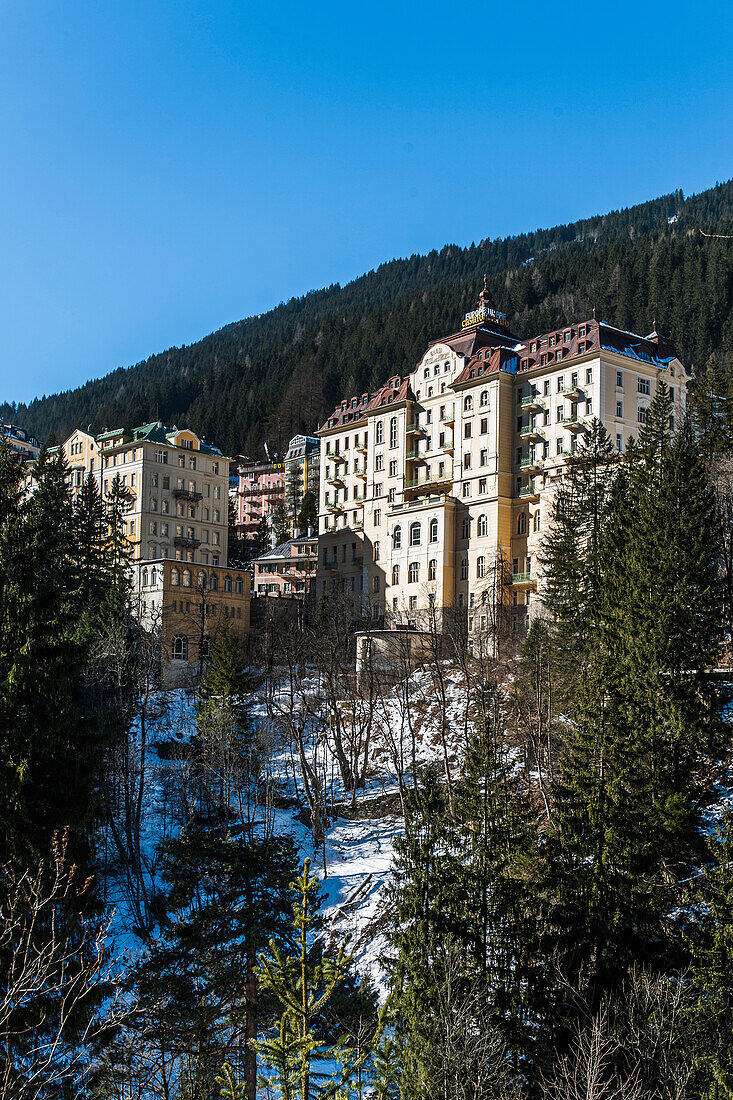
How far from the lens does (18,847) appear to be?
25.6m

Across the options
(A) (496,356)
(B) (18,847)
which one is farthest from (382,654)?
(B) (18,847)

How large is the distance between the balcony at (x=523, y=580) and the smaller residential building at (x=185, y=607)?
2219 cm

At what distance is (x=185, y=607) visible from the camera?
263ft

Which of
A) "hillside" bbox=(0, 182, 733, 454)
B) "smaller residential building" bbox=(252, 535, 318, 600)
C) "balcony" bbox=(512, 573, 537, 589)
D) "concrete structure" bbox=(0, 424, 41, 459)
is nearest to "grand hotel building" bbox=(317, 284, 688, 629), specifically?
"balcony" bbox=(512, 573, 537, 589)

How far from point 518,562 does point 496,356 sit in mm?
18424

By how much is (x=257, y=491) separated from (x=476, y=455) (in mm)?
81238

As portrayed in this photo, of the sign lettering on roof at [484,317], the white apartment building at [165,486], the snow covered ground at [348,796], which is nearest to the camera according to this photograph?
the snow covered ground at [348,796]

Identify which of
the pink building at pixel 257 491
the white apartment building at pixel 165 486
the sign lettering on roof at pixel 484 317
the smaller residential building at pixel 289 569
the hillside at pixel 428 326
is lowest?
the smaller residential building at pixel 289 569

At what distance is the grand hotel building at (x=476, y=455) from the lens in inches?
3120

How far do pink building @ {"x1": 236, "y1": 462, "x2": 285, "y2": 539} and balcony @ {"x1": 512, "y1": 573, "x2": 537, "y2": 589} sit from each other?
8116 centimetres

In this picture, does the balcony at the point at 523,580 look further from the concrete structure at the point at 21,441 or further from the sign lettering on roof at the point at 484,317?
the concrete structure at the point at 21,441

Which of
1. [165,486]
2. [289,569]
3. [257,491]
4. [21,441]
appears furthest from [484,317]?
[21,441]

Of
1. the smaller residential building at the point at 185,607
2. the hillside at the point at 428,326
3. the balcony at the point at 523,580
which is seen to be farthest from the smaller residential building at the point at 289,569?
the hillside at the point at 428,326

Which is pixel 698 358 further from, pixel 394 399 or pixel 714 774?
pixel 714 774
